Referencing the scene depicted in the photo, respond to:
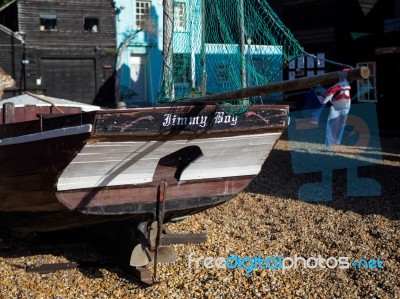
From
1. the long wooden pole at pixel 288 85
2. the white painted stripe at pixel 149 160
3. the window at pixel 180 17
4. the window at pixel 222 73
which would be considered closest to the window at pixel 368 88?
the window at pixel 180 17

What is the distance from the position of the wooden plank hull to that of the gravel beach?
0.53 meters

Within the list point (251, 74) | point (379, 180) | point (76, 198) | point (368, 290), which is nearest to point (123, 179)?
point (76, 198)

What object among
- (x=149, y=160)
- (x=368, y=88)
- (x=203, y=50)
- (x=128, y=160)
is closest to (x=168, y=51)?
(x=203, y=50)

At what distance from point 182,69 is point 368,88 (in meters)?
11.3

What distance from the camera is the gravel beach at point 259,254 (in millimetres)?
5195

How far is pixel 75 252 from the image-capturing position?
21.2 ft

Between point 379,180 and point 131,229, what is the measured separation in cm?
521

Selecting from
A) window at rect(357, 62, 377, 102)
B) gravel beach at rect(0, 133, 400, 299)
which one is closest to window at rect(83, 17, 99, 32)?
window at rect(357, 62, 377, 102)

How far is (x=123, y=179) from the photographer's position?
5.46 meters

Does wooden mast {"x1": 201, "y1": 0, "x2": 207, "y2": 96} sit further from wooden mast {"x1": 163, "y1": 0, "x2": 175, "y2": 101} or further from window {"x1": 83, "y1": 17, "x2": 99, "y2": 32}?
window {"x1": 83, "y1": 17, "x2": 99, "y2": 32}

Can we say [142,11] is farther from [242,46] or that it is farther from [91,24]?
[242,46]

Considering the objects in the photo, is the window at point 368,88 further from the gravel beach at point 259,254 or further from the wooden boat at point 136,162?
the wooden boat at point 136,162

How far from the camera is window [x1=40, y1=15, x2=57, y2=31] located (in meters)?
27.4

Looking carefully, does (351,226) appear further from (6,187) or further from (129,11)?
(129,11)
